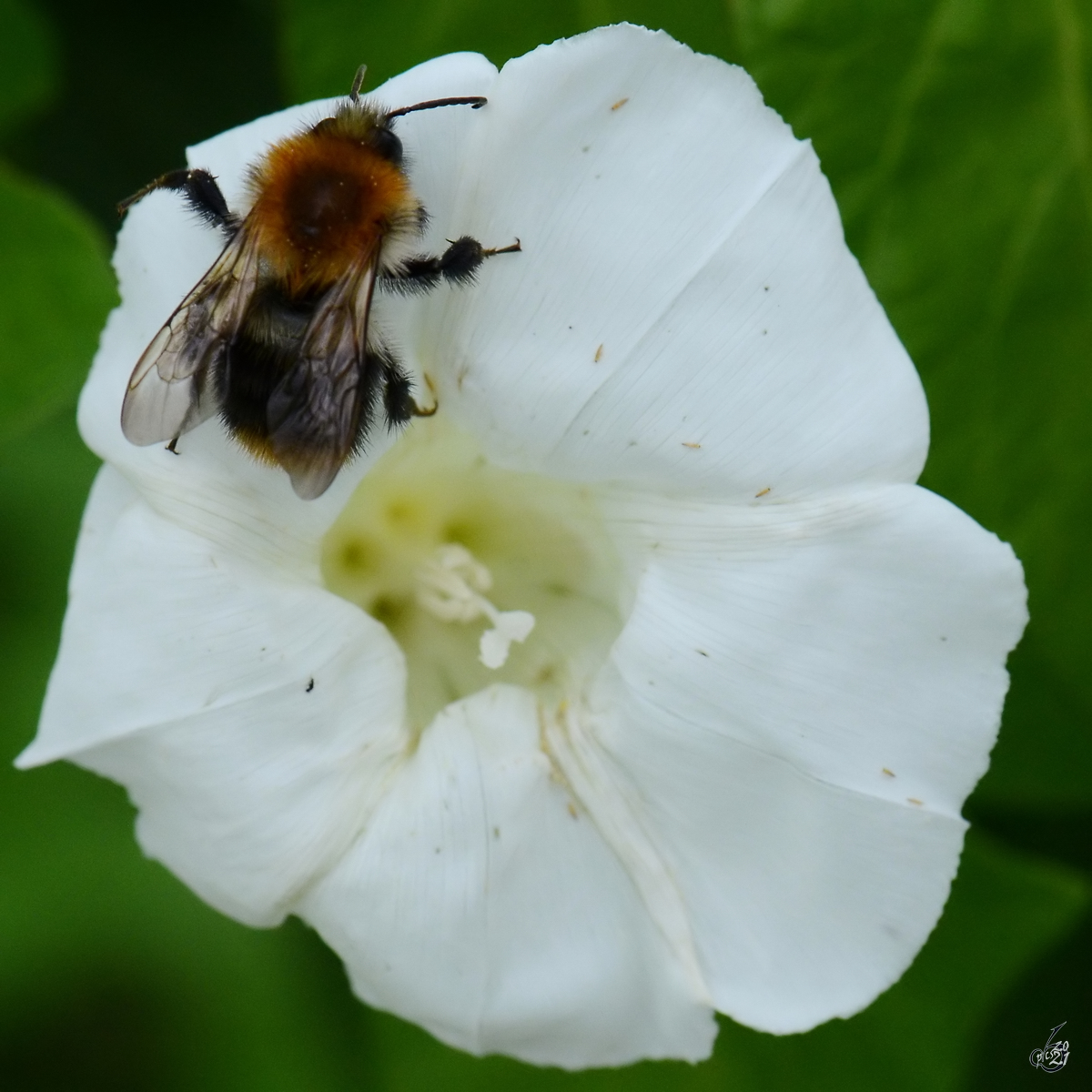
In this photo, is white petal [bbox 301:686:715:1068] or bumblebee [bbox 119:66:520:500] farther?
white petal [bbox 301:686:715:1068]

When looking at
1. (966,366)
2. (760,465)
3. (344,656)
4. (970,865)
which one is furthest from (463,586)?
(970,865)

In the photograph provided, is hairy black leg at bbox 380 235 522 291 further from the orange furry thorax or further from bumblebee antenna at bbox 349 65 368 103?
bumblebee antenna at bbox 349 65 368 103

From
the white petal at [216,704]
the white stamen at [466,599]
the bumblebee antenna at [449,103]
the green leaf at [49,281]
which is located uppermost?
the bumblebee antenna at [449,103]

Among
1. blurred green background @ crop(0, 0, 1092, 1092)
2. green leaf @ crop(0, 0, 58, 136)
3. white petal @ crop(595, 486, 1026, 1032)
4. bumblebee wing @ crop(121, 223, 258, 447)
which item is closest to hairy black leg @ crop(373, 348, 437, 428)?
bumblebee wing @ crop(121, 223, 258, 447)

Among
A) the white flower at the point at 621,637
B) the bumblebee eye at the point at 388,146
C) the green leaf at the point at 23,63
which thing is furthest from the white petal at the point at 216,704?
the green leaf at the point at 23,63

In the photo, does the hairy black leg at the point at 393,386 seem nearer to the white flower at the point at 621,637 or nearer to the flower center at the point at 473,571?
the white flower at the point at 621,637

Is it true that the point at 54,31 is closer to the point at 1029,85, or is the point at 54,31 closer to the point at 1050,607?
the point at 1029,85

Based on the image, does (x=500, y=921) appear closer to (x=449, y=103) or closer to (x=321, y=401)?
(x=321, y=401)
